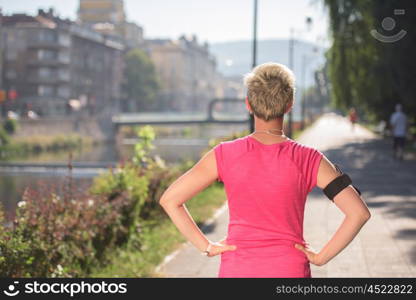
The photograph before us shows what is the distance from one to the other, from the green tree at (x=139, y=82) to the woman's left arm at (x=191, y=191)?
412ft

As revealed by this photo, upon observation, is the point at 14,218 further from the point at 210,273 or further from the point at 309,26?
the point at 309,26

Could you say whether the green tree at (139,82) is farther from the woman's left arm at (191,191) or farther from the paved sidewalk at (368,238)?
the woman's left arm at (191,191)

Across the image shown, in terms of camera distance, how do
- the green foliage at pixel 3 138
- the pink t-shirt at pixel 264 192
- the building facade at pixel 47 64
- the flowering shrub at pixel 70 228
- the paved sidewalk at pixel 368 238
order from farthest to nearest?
the building facade at pixel 47 64 → the green foliage at pixel 3 138 → the paved sidewalk at pixel 368 238 → the flowering shrub at pixel 70 228 → the pink t-shirt at pixel 264 192

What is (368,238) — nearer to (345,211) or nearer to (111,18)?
(345,211)

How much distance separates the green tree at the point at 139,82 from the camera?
129 meters

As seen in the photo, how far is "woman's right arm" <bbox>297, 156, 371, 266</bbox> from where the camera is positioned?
2896mm

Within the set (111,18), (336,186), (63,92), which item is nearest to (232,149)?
(336,186)

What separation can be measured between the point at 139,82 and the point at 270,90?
5067 inches

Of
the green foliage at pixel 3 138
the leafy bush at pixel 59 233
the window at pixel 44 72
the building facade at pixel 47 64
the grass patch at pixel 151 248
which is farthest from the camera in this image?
the window at pixel 44 72

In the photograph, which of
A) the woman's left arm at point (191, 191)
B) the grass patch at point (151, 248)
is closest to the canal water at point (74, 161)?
the grass patch at point (151, 248)

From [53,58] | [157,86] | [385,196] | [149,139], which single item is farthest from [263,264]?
[157,86]

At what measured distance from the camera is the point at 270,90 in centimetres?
291

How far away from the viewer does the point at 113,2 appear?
16262 cm

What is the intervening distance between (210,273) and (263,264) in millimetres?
4717
